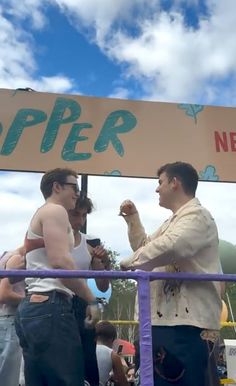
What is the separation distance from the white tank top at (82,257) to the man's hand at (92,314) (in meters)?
0.48

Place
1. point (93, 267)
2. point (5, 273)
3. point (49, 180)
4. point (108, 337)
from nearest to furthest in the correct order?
point (5, 273) → point (49, 180) → point (93, 267) → point (108, 337)

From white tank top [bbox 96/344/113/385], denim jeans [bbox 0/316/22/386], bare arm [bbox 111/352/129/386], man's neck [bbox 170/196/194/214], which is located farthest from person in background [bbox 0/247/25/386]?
bare arm [bbox 111/352/129/386]

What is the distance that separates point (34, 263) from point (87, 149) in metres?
2.53

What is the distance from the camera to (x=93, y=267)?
3.10m

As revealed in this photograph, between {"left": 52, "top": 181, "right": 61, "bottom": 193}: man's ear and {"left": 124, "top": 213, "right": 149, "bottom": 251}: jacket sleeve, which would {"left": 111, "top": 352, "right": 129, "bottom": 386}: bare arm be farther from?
{"left": 52, "top": 181, "right": 61, "bottom": 193}: man's ear

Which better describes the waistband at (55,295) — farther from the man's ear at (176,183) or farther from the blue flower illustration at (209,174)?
the blue flower illustration at (209,174)

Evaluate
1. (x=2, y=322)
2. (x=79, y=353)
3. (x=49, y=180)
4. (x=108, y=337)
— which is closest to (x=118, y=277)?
(x=79, y=353)

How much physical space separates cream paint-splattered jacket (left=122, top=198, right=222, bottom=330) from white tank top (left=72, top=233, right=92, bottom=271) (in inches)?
20.5

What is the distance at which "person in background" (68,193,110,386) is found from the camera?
2463mm

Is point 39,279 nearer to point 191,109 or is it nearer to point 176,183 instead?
point 176,183

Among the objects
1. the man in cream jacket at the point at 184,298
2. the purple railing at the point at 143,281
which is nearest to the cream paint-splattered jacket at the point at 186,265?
the man in cream jacket at the point at 184,298

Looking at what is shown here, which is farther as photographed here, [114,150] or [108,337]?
[114,150]

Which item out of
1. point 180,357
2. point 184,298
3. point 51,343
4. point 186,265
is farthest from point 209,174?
point 51,343

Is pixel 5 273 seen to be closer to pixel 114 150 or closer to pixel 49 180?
pixel 49 180
